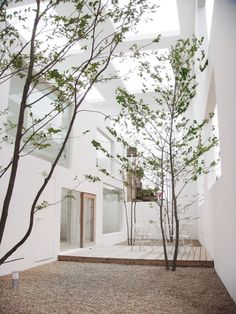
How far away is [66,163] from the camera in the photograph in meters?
7.89

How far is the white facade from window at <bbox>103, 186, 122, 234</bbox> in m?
0.28

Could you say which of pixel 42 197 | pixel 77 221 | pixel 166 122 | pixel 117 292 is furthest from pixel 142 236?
pixel 117 292

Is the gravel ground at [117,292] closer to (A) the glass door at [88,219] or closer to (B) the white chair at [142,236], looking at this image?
(B) the white chair at [142,236]

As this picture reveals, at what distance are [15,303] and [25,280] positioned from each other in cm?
132

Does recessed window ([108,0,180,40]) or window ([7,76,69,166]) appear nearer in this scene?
window ([7,76,69,166])

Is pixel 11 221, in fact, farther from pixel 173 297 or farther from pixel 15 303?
pixel 173 297

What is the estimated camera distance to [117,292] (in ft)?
12.5

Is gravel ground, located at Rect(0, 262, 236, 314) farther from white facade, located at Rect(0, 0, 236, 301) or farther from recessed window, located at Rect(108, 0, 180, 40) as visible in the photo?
recessed window, located at Rect(108, 0, 180, 40)

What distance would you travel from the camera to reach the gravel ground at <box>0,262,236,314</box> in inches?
123

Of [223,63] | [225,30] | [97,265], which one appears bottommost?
[97,265]

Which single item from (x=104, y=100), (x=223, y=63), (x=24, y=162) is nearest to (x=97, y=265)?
(x=24, y=162)

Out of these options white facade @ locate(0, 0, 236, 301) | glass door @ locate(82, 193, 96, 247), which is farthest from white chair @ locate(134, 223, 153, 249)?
glass door @ locate(82, 193, 96, 247)

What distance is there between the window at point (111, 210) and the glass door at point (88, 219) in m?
1.43

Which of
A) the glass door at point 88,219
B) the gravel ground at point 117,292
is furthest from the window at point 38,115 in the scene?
the gravel ground at point 117,292
